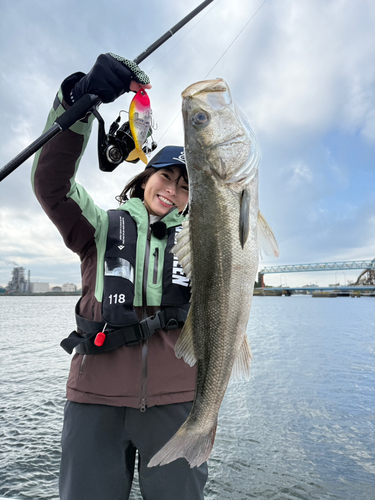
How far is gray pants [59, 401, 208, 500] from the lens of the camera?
202 cm

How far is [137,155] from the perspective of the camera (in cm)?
284

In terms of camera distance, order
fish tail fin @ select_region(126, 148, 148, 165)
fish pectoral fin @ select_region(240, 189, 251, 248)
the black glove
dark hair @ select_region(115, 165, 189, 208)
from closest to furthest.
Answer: fish pectoral fin @ select_region(240, 189, 251, 248)
the black glove
fish tail fin @ select_region(126, 148, 148, 165)
dark hair @ select_region(115, 165, 189, 208)

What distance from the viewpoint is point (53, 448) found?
4.87 m

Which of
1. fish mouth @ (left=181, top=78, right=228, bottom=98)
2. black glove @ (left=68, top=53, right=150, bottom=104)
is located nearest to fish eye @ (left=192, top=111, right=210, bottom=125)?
fish mouth @ (left=181, top=78, right=228, bottom=98)

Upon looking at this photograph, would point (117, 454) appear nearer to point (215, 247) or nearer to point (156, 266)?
point (156, 266)

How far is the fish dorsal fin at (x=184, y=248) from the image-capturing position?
1.80m

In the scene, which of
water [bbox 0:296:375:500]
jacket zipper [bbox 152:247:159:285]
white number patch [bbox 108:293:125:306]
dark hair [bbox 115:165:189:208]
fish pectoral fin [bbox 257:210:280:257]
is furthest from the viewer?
water [bbox 0:296:375:500]

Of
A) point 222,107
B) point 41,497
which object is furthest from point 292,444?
point 222,107

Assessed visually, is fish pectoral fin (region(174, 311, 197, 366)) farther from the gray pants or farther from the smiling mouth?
the smiling mouth

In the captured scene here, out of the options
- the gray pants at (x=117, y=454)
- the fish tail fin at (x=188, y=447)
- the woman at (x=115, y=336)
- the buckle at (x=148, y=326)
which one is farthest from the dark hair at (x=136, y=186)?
the fish tail fin at (x=188, y=447)

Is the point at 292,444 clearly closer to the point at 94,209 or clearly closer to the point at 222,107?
the point at 94,209

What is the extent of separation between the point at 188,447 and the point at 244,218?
129 cm

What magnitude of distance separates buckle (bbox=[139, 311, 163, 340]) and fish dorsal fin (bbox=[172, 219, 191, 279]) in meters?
0.62

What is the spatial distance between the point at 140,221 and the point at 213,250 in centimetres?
104
